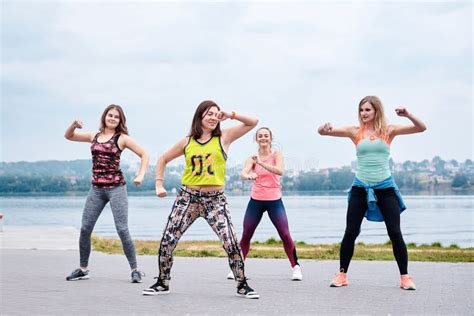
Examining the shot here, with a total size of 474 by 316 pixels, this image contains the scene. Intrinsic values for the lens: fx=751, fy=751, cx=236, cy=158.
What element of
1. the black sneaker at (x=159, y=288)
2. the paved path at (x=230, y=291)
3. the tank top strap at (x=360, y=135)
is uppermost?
the tank top strap at (x=360, y=135)

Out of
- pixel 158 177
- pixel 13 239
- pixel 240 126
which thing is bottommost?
pixel 13 239

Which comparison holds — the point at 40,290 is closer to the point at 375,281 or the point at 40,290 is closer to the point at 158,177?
the point at 158,177

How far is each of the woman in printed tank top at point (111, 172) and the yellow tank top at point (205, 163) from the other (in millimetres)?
1232

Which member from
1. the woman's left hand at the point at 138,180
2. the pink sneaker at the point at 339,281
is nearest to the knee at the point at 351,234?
the pink sneaker at the point at 339,281

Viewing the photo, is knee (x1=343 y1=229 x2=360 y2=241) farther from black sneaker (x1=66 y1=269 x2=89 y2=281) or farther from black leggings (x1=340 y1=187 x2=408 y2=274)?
black sneaker (x1=66 y1=269 x2=89 y2=281)

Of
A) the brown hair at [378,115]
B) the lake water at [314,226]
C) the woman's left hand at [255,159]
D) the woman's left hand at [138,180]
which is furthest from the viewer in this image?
the lake water at [314,226]

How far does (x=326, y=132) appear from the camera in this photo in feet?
29.3

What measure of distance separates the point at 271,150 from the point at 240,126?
184 centimetres

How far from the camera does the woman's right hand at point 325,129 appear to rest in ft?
29.1

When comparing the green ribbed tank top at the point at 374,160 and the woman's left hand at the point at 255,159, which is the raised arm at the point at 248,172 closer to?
the woman's left hand at the point at 255,159

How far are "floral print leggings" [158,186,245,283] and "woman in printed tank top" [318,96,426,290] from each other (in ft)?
4.96

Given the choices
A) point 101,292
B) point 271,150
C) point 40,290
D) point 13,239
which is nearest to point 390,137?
point 271,150

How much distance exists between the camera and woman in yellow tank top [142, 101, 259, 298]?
26.0 ft

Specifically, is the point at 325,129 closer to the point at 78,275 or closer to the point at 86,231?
the point at 86,231
